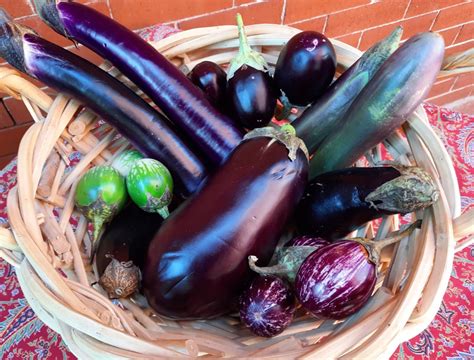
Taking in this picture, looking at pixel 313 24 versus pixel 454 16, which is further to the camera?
pixel 454 16

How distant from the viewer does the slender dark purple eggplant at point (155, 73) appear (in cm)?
59

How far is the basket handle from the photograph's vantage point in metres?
0.44

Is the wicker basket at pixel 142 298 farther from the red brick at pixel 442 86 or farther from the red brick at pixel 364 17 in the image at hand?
the red brick at pixel 442 86

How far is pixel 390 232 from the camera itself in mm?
554

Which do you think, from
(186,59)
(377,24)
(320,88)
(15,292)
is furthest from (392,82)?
(377,24)

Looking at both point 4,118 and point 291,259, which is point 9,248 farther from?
point 4,118

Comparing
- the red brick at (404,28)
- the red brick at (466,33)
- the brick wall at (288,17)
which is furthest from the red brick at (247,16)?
the red brick at (466,33)

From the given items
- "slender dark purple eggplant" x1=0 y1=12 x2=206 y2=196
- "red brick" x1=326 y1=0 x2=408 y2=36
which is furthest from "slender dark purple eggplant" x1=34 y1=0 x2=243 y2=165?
"red brick" x1=326 y1=0 x2=408 y2=36

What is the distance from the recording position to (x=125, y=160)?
0.59 meters

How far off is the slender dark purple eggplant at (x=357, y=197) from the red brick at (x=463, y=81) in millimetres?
1138

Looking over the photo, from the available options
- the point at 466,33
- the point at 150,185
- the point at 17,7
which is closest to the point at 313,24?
the point at 466,33

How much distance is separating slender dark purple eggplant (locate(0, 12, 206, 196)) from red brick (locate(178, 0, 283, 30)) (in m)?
0.47

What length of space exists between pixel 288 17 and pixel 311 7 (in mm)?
59

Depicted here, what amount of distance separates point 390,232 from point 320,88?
21cm
